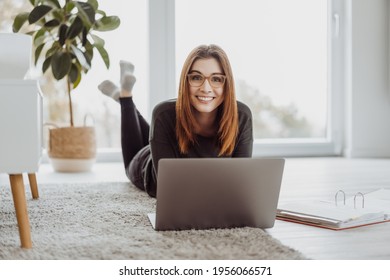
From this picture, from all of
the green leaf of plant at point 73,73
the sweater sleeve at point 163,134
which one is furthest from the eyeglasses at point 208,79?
the green leaf of plant at point 73,73

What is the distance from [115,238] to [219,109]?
0.66 meters

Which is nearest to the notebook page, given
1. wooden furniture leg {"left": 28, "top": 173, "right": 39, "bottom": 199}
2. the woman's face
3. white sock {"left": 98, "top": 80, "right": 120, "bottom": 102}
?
the woman's face

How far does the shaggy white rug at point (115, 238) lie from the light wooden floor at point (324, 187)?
0.38 ft

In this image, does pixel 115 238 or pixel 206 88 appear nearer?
pixel 115 238

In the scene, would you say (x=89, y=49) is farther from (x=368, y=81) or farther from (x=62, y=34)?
(x=368, y=81)

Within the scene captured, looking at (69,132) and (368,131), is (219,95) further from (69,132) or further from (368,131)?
(368,131)

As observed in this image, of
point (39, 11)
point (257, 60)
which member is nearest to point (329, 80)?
point (257, 60)

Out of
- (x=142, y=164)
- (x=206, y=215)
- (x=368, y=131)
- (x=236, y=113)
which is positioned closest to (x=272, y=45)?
(x=368, y=131)

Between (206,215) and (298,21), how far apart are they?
3.03 metres

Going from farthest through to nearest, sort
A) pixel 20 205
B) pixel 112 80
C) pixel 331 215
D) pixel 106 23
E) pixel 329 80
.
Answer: pixel 329 80, pixel 112 80, pixel 106 23, pixel 331 215, pixel 20 205

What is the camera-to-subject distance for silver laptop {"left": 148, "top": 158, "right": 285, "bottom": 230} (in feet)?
4.71

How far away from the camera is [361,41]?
13.7ft

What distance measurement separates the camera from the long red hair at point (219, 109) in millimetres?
1847

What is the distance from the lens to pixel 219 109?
76.8 inches
